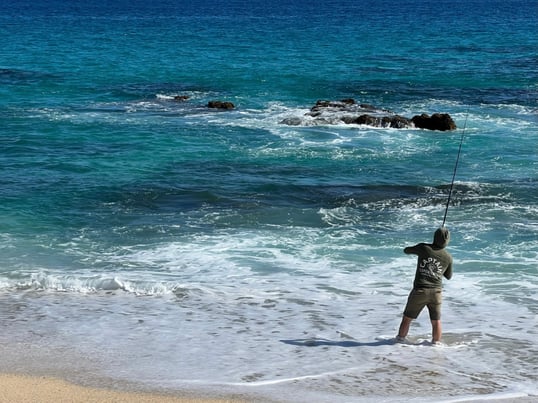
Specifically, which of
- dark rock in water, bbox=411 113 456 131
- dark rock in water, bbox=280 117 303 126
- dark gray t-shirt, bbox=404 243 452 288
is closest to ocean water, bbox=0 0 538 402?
dark rock in water, bbox=280 117 303 126

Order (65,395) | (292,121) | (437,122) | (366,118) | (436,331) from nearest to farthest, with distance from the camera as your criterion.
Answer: (65,395) → (436,331) → (437,122) → (366,118) → (292,121)

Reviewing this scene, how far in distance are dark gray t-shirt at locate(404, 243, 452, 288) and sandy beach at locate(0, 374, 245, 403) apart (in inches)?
114

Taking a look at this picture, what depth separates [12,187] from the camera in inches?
807

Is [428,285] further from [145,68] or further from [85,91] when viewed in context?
[145,68]

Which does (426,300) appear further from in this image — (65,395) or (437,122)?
(437,122)

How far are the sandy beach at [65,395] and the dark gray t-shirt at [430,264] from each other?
289cm

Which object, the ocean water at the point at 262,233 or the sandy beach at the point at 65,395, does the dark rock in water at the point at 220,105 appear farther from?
the sandy beach at the point at 65,395

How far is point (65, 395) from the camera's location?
9648 millimetres

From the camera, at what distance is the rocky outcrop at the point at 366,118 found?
27359 mm

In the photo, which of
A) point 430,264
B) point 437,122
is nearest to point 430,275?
point 430,264

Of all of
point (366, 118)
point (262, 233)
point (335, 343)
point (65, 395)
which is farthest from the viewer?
point (366, 118)

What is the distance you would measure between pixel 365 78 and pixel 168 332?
29.6 m

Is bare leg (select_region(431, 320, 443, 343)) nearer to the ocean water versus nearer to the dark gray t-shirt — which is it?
the ocean water

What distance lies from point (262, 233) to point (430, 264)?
6.22m
